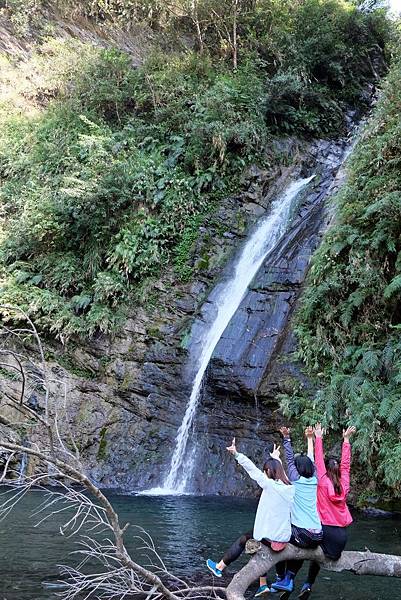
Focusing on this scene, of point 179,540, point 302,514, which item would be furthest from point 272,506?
point 179,540

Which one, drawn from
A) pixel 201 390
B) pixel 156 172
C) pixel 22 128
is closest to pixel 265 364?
pixel 201 390

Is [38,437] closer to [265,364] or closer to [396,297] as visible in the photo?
[265,364]

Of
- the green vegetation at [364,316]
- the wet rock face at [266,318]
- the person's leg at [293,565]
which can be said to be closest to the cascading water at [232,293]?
the wet rock face at [266,318]

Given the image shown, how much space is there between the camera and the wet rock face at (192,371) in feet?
37.1

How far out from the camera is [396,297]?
407 inches

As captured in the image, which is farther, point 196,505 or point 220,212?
point 220,212

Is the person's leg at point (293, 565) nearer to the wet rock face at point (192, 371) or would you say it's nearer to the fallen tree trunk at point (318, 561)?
the fallen tree trunk at point (318, 561)

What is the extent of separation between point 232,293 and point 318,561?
32.0 ft

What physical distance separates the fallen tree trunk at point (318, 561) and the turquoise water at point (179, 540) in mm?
933

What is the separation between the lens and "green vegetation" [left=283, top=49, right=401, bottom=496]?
9023 millimetres

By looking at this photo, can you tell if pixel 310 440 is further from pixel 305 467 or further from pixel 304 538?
pixel 304 538

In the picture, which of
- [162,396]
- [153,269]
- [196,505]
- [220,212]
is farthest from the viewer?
[220,212]

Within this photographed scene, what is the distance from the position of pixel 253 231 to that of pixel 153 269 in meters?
3.12

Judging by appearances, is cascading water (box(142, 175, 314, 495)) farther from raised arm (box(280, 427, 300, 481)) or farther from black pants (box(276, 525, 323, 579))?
black pants (box(276, 525, 323, 579))
